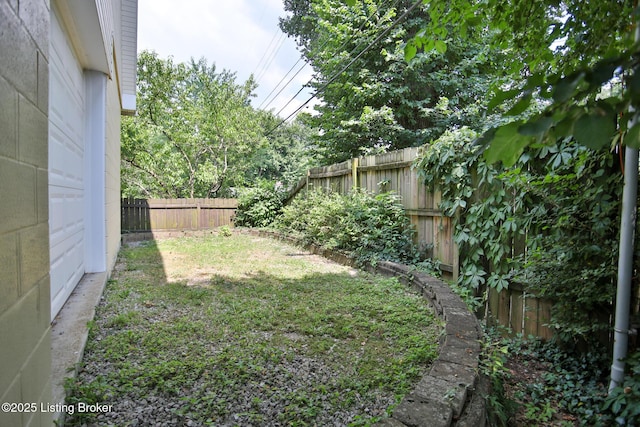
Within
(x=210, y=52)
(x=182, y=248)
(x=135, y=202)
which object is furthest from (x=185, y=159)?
(x=210, y=52)

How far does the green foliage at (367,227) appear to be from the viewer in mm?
4633

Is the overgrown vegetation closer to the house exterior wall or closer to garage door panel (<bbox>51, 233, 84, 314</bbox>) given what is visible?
garage door panel (<bbox>51, 233, 84, 314</bbox>)

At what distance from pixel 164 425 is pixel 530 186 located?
2906 millimetres

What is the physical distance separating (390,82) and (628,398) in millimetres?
9026

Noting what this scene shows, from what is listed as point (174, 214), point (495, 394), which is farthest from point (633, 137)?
point (174, 214)

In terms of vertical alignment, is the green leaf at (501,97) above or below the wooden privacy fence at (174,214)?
above

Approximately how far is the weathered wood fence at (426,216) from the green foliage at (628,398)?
33.9 inches

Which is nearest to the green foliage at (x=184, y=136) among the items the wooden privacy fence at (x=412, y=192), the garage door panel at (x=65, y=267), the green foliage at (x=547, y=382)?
the wooden privacy fence at (x=412, y=192)

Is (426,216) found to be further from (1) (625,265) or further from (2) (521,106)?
(2) (521,106)

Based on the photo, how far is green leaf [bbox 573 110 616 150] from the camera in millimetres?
524

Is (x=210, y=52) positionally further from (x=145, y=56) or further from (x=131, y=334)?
(x=131, y=334)

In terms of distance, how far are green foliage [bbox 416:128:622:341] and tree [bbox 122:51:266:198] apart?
9910 millimetres

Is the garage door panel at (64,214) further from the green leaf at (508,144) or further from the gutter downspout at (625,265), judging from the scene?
the gutter downspout at (625,265)

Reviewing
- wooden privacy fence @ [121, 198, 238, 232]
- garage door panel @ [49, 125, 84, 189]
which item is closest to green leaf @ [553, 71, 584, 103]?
garage door panel @ [49, 125, 84, 189]
